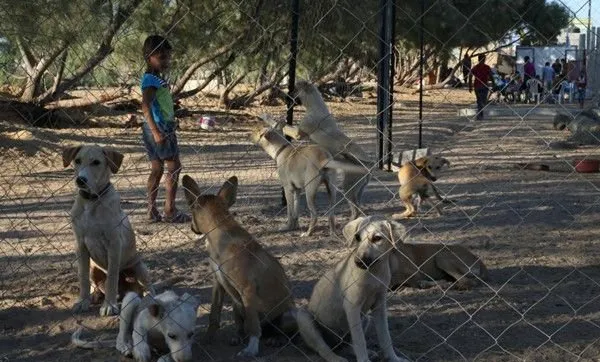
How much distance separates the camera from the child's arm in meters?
7.37

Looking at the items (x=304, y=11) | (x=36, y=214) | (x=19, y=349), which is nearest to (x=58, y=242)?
(x=36, y=214)

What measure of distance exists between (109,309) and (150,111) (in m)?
3.04

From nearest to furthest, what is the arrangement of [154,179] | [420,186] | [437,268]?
[437,268]
[154,179]
[420,186]

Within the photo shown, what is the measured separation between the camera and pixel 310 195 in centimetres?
779

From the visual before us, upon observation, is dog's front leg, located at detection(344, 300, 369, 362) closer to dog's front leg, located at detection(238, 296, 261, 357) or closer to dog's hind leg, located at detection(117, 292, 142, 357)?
dog's front leg, located at detection(238, 296, 261, 357)

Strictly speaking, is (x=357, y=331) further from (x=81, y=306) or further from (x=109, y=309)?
(x=81, y=306)

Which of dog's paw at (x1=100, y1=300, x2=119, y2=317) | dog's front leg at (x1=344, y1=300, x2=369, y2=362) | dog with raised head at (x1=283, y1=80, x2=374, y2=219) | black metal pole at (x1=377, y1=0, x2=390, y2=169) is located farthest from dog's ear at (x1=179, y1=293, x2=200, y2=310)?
black metal pole at (x1=377, y1=0, x2=390, y2=169)

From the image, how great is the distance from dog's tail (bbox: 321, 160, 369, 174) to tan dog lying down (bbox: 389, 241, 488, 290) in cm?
172

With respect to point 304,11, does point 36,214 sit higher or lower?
lower

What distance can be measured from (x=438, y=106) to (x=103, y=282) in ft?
82.4

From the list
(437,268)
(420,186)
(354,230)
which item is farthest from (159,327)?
(420,186)

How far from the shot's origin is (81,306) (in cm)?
491

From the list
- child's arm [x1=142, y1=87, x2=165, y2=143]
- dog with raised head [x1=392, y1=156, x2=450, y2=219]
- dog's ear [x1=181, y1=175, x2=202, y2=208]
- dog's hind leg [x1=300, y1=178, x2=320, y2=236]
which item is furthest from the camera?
dog with raised head [x1=392, y1=156, x2=450, y2=219]

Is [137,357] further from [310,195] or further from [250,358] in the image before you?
[310,195]
